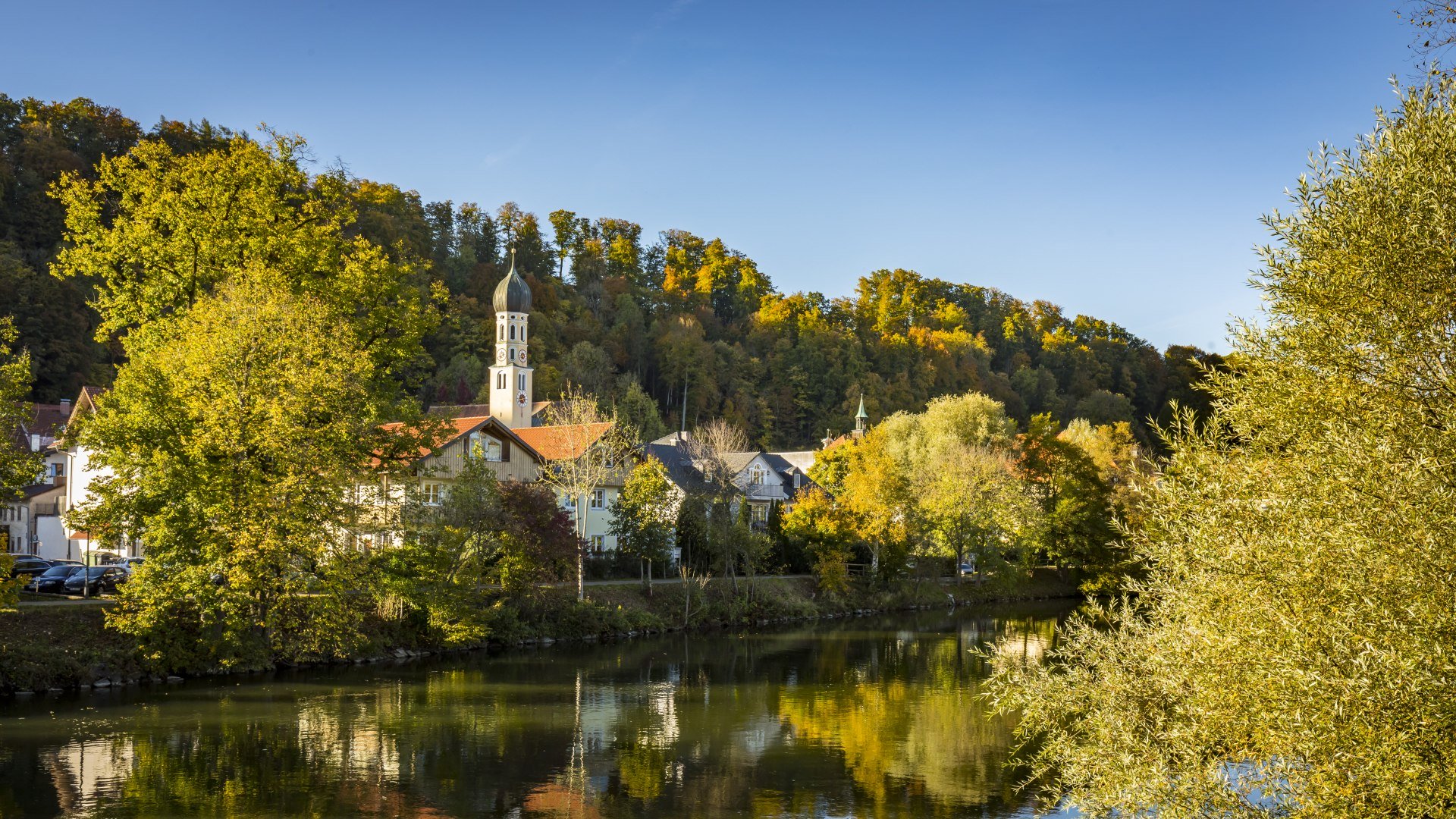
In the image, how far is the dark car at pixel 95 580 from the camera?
3809 centimetres

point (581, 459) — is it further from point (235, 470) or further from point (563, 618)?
point (235, 470)

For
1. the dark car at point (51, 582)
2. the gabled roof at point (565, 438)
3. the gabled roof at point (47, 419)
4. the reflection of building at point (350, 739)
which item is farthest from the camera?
the gabled roof at point (47, 419)

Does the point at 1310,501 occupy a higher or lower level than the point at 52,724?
higher

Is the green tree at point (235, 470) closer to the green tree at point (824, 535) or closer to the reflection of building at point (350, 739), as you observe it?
the reflection of building at point (350, 739)

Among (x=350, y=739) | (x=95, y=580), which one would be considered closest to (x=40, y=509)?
(x=95, y=580)

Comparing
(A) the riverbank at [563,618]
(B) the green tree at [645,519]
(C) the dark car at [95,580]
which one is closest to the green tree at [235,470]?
(A) the riverbank at [563,618]

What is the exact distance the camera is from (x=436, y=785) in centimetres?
2009

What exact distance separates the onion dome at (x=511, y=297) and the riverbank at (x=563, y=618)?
108 ft

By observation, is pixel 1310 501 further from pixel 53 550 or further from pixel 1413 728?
pixel 53 550

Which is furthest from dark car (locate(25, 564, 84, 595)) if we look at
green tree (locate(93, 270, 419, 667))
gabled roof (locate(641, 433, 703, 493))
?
gabled roof (locate(641, 433, 703, 493))

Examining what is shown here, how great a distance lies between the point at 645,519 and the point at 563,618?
8115 millimetres

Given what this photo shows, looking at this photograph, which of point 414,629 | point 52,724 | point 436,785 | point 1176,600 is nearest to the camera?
point 1176,600

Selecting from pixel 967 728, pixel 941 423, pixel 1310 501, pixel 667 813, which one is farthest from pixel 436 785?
pixel 941 423

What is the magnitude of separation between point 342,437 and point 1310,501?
26.4 metres
